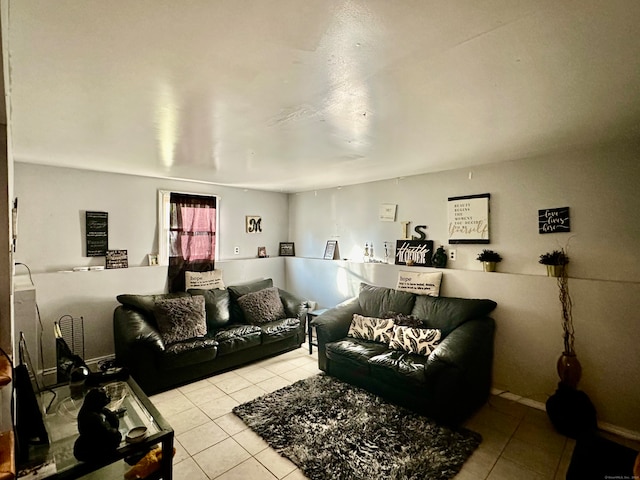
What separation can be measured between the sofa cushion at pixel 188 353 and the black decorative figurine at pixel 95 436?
4.53 feet

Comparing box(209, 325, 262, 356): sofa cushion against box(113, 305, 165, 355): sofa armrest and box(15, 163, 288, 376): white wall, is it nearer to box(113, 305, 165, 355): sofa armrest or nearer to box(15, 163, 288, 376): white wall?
box(113, 305, 165, 355): sofa armrest

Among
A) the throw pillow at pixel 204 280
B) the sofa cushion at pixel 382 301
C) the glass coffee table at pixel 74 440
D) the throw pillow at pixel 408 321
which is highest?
the throw pillow at pixel 204 280

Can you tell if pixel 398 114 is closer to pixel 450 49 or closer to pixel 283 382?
pixel 450 49

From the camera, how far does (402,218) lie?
413cm

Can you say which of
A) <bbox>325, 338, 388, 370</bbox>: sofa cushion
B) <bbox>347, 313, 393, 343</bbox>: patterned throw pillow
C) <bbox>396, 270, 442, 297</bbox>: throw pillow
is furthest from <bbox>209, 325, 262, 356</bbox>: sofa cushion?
<bbox>396, 270, 442, 297</bbox>: throw pillow

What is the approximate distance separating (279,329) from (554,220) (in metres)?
3.17

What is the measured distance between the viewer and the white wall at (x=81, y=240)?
3361mm

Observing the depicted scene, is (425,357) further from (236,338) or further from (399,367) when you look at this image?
(236,338)

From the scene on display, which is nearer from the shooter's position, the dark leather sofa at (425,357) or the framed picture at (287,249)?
the dark leather sofa at (425,357)

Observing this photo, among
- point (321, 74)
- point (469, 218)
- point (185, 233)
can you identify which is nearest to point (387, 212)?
point (469, 218)

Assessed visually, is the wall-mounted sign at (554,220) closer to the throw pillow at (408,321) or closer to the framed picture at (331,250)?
the throw pillow at (408,321)

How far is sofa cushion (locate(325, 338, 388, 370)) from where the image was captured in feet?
9.92

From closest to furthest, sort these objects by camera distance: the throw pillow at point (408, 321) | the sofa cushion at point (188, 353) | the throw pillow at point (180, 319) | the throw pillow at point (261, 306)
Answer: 1. the sofa cushion at point (188, 353)
2. the throw pillow at point (408, 321)
3. the throw pillow at point (180, 319)
4. the throw pillow at point (261, 306)

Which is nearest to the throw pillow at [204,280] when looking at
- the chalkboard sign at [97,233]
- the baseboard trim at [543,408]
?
the chalkboard sign at [97,233]
